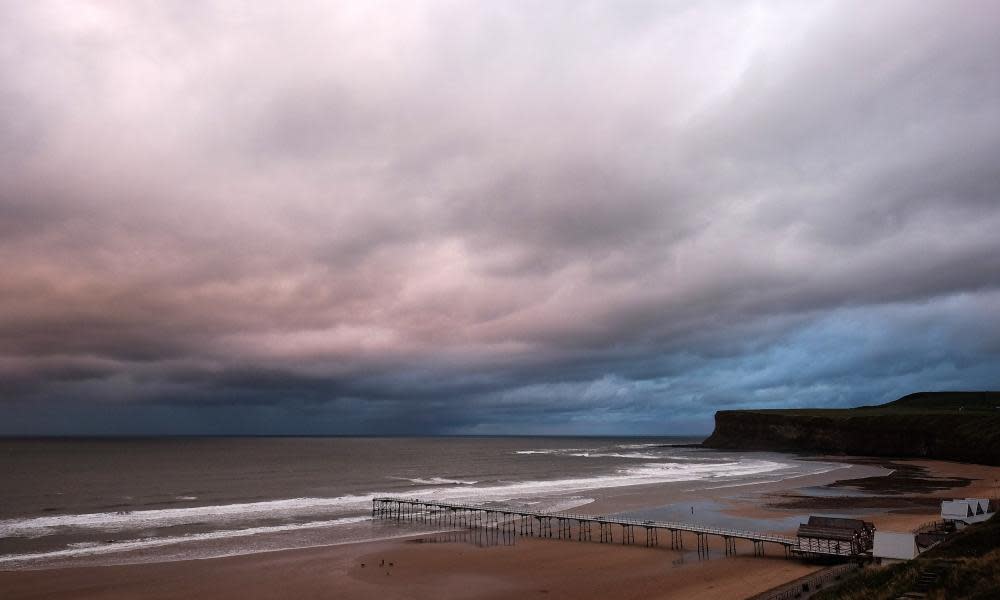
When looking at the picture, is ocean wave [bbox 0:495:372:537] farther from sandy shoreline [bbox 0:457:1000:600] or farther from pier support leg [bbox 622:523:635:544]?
pier support leg [bbox 622:523:635:544]

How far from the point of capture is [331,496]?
71.3 meters

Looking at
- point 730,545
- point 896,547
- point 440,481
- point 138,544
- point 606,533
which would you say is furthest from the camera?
point 440,481

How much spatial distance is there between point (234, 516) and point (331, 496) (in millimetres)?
17258

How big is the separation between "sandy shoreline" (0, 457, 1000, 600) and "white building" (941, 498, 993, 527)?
546 cm

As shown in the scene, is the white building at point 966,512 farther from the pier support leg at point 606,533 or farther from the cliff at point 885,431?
the cliff at point 885,431

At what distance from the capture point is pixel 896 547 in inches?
1291

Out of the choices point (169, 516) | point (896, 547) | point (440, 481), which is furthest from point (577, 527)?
point (440, 481)

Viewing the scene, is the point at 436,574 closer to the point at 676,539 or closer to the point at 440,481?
the point at 676,539

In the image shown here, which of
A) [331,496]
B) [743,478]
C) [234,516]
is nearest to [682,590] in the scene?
[234,516]

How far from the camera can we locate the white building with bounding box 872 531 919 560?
32500 millimetres

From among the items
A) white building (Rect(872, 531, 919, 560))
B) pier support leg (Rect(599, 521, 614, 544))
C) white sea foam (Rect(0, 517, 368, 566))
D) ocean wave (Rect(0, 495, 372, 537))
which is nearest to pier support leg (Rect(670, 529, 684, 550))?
pier support leg (Rect(599, 521, 614, 544))

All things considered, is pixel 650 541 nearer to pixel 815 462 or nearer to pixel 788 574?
pixel 788 574

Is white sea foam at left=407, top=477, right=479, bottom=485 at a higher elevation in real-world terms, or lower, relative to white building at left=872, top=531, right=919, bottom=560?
lower

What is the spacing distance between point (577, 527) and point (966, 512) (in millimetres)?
25675
